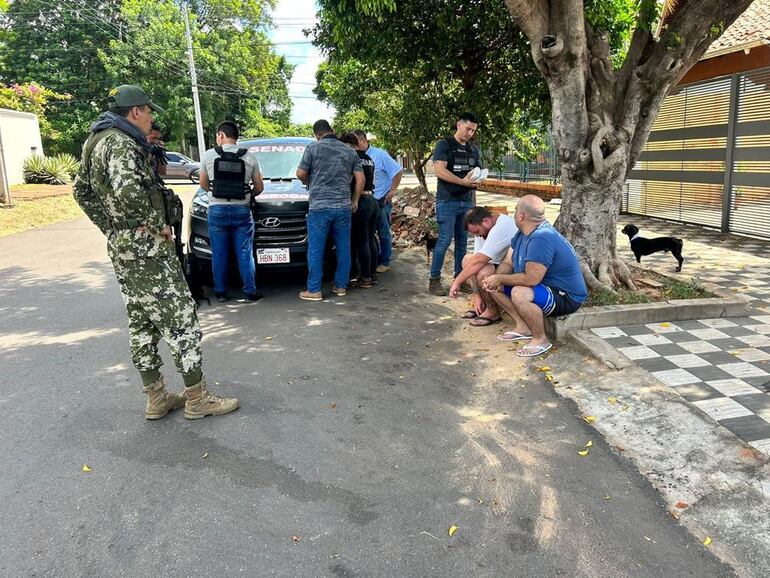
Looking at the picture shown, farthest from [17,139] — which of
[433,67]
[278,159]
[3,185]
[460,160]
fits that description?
[460,160]

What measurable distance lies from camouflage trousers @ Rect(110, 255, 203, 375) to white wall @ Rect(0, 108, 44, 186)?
19.3 m

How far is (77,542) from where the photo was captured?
2.57m

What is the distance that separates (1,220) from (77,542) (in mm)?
12674

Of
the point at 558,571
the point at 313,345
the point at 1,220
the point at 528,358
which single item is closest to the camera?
the point at 558,571

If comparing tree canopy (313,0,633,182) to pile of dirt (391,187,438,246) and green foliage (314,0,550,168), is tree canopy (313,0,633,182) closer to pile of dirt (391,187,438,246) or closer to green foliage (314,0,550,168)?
green foliage (314,0,550,168)

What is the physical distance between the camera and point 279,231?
21.9ft

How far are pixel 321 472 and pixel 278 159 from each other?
17.6 feet

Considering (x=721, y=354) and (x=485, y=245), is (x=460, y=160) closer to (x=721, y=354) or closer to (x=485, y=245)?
(x=485, y=245)

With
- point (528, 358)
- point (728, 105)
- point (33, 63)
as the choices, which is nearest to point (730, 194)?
point (728, 105)

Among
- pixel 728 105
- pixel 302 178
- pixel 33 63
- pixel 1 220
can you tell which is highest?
pixel 33 63

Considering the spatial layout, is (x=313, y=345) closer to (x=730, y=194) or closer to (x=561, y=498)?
(x=561, y=498)

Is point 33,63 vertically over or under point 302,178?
over

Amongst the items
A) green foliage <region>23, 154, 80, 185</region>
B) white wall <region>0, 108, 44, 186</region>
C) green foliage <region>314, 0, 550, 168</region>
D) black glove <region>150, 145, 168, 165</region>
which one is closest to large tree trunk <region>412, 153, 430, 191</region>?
green foliage <region>314, 0, 550, 168</region>

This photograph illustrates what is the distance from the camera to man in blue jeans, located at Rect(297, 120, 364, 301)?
627cm
